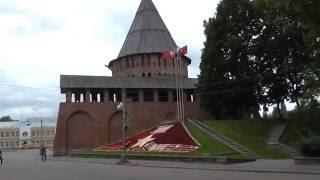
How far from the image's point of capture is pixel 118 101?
7444 centimetres

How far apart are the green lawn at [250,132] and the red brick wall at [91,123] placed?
1530 centimetres

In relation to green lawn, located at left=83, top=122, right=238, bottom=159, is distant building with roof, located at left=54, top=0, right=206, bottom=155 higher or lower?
higher

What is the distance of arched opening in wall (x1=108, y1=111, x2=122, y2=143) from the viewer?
70.0 m

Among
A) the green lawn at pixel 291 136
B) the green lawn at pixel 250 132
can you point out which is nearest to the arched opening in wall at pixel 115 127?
the green lawn at pixel 250 132

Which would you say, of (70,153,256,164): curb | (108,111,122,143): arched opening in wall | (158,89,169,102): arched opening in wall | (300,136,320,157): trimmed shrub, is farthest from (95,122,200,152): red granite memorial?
(158,89,169,102): arched opening in wall

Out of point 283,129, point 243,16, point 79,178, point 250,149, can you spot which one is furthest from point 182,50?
point 79,178

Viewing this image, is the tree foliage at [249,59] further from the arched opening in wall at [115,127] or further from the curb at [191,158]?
the curb at [191,158]

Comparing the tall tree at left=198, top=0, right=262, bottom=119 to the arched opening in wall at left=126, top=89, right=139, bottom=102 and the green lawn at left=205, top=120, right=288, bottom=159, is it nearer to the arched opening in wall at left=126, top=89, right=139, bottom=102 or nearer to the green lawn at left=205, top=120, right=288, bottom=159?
the green lawn at left=205, top=120, right=288, bottom=159

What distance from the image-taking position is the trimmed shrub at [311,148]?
31.0 meters

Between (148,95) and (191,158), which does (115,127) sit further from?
(191,158)

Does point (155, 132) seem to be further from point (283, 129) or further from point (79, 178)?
point (79, 178)

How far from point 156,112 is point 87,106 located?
8.74 meters

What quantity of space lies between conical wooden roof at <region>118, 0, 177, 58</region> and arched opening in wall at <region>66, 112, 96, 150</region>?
17.7 metres

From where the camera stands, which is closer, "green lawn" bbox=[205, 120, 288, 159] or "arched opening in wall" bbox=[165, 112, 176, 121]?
"green lawn" bbox=[205, 120, 288, 159]
